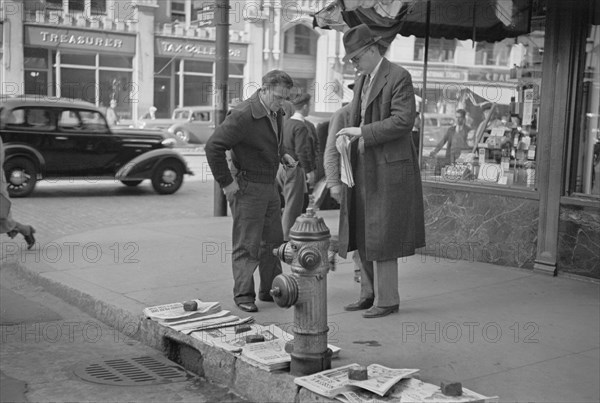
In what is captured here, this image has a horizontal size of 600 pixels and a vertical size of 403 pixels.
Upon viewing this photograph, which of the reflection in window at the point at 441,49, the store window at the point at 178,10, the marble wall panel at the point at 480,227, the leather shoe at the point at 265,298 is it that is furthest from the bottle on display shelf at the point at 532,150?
→ the store window at the point at 178,10

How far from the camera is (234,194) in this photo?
5879mm

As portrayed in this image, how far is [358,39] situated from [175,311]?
2.32 metres

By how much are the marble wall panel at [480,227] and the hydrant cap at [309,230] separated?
11.6 feet

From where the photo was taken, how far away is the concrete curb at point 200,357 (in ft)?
14.3

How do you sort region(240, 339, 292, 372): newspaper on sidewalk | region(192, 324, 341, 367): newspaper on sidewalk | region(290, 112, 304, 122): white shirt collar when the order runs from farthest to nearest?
region(290, 112, 304, 122): white shirt collar
region(192, 324, 341, 367): newspaper on sidewalk
region(240, 339, 292, 372): newspaper on sidewalk

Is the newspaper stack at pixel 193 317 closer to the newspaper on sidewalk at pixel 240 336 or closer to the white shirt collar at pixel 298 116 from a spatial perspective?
the newspaper on sidewalk at pixel 240 336

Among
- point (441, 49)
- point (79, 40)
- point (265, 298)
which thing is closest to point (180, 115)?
point (79, 40)

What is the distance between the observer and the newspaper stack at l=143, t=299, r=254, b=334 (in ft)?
17.4

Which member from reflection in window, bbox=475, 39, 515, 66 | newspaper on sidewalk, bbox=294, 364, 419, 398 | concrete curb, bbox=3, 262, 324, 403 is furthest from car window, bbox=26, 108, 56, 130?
newspaper on sidewalk, bbox=294, 364, 419, 398

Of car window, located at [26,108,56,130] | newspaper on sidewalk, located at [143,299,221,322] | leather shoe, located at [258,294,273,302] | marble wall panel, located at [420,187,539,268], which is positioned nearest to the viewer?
newspaper on sidewalk, located at [143,299,221,322]

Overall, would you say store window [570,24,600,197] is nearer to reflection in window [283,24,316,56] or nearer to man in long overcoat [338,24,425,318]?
man in long overcoat [338,24,425,318]

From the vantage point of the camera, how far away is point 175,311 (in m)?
5.64

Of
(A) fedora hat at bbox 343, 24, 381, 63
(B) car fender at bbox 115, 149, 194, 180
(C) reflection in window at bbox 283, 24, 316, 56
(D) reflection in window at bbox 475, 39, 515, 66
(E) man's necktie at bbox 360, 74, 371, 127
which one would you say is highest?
(C) reflection in window at bbox 283, 24, 316, 56

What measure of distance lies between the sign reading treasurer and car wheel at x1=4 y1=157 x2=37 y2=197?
54.5 ft
